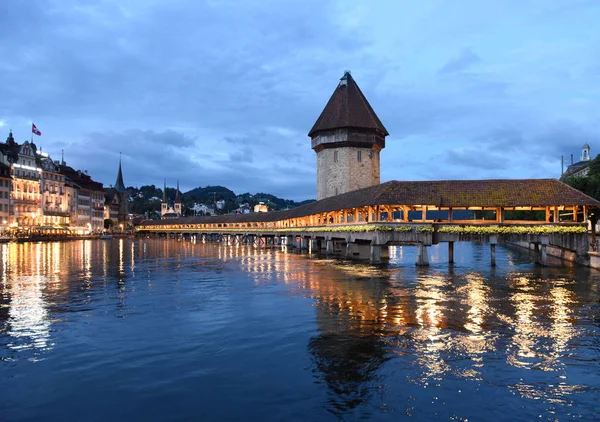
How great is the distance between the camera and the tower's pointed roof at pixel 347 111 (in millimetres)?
66188

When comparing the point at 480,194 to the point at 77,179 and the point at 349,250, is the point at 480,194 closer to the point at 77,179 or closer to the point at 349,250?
the point at 349,250

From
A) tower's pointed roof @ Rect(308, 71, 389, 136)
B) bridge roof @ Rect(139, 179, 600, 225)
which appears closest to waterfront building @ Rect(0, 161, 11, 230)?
tower's pointed roof @ Rect(308, 71, 389, 136)

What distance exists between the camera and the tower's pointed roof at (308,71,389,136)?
66188 mm

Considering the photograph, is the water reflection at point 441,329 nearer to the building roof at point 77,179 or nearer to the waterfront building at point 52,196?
the waterfront building at point 52,196

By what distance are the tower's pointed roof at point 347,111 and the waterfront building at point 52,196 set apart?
213 ft

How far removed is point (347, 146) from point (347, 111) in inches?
184

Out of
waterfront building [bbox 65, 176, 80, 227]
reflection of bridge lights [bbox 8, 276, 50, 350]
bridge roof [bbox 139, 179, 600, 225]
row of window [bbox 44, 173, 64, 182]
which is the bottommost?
reflection of bridge lights [bbox 8, 276, 50, 350]

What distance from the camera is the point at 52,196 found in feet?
362

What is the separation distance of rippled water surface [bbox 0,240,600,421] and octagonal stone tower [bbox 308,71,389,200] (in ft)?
141

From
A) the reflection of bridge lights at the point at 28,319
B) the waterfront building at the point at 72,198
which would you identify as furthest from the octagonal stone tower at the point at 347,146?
the waterfront building at the point at 72,198

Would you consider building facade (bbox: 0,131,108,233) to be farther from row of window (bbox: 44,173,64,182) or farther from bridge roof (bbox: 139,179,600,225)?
bridge roof (bbox: 139,179,600,225)

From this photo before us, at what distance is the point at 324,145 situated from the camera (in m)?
67.2

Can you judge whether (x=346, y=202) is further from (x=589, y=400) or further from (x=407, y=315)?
(x=589, y=400)

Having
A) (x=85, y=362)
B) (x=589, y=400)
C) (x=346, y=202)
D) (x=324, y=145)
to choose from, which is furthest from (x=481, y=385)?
(x=324, y=145)
